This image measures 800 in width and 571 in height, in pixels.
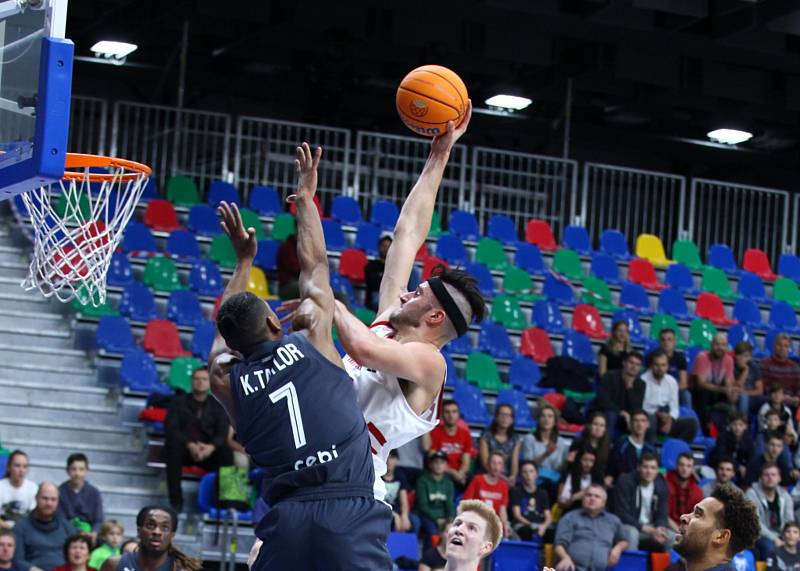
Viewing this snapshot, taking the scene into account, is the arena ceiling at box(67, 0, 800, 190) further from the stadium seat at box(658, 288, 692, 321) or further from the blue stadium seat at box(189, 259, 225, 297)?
the blue stadium seat at box(189, 259, 225, 297)

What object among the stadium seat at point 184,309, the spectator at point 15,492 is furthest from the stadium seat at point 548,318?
the spectator at point 15,492

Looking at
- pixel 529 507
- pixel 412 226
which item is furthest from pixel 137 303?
pixel 412 226

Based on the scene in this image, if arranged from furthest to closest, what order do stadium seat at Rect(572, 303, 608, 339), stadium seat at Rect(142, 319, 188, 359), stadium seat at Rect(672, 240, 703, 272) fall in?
stadium seat at Rect(672, 240, 703, 272), stadium seat at Rect(572, 303, 608, 339), stadium seat at Rect(142, 319, 188, 359)

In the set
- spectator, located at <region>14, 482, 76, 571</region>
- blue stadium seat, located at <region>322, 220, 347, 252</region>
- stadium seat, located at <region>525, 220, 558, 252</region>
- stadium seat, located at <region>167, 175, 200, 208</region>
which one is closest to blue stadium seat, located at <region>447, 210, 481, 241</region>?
stadium seat, located at <region>525, 220, 558, 252</region>

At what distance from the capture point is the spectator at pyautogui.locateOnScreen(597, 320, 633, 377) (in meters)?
15.0

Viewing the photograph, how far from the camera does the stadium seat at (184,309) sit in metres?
14.7

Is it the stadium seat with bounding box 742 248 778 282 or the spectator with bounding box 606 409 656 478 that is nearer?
the spectator with bounding box 606 409 656 478

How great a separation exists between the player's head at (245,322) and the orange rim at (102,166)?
2011 millimetres

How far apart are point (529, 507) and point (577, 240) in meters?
6.52

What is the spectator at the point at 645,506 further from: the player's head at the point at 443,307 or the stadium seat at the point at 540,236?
the player's head at the point at 443,307

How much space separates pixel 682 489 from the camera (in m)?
13.3

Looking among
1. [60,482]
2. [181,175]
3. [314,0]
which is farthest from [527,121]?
[60,482]

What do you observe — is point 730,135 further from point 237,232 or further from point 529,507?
point 237,232

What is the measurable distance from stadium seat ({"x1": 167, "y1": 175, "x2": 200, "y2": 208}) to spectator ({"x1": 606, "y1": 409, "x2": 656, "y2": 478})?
6319 millimetres
